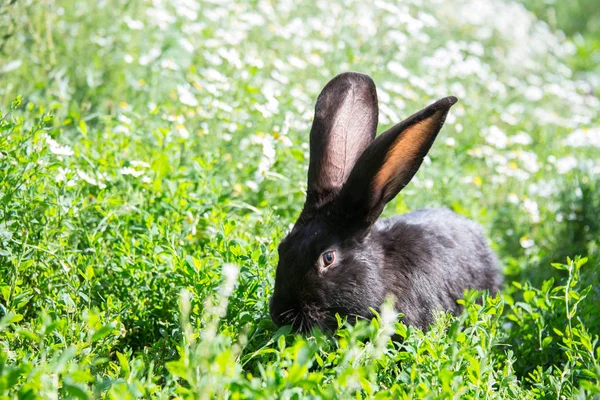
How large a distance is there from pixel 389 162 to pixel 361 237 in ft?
1.41

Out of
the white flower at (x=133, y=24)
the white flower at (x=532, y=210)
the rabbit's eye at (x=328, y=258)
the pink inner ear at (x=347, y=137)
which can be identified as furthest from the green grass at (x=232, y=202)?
the pink inner ear at (x=347, y=137)

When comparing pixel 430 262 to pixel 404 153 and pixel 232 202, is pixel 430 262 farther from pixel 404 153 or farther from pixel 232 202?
pixel 232 202

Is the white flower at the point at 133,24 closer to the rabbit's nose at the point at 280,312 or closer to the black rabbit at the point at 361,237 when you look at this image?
the black rabbit at the point at 361,237

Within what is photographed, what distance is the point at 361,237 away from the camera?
11.6ft

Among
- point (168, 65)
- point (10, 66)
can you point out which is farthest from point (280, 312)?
point (168, 65)

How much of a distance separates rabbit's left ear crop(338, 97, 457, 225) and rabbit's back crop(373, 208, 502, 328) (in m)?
0.32

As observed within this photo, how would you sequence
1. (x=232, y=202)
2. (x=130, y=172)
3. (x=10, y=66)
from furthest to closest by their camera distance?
1. (x=10, y=66)
2. (x=232, y=202)
3. (x=130, y=172)

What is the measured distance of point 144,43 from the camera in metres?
6.40

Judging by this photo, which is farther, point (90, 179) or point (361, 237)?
point (90, 179)

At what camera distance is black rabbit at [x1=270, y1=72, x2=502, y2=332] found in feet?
10.7

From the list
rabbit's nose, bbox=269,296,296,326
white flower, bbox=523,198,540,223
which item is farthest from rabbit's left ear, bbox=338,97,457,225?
white flower, bbox=523,198,540,223

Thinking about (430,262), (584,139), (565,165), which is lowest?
(584,139)

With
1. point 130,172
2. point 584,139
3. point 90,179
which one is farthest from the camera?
point 584,139

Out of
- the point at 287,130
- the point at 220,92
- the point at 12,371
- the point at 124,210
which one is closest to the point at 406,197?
the point at 287,130
